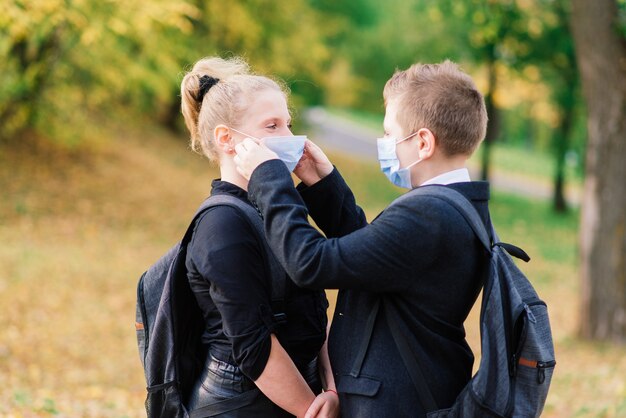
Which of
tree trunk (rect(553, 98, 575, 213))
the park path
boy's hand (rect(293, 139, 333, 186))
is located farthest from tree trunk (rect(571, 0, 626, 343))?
the park path

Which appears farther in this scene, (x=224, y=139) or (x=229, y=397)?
(x=224, y=139)

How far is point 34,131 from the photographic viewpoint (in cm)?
1803

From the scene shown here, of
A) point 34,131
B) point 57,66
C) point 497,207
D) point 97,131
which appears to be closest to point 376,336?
point 57,66

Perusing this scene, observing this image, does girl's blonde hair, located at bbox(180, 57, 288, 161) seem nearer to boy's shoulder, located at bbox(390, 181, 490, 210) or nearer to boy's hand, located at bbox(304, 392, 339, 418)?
boy's shoulder, located at bbox(390, 181, 490, 210)

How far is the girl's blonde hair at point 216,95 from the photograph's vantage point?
263 cm

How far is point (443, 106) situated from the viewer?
7.96ft

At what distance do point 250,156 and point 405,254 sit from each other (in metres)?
0.59

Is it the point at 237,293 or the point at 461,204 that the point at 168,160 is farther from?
the point at 461,204

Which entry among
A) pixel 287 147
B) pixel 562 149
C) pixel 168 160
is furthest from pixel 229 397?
pixel 562 149

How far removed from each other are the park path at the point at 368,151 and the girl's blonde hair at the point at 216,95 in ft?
73.0

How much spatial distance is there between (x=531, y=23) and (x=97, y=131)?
35.4 feet

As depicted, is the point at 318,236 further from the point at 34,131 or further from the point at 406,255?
the point at 34,131

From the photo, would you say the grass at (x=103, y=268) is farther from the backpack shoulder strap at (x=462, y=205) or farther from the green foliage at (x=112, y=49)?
the backpack shoulder strap at (x=462, y=205)

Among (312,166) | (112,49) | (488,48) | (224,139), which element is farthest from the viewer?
(488,48)
